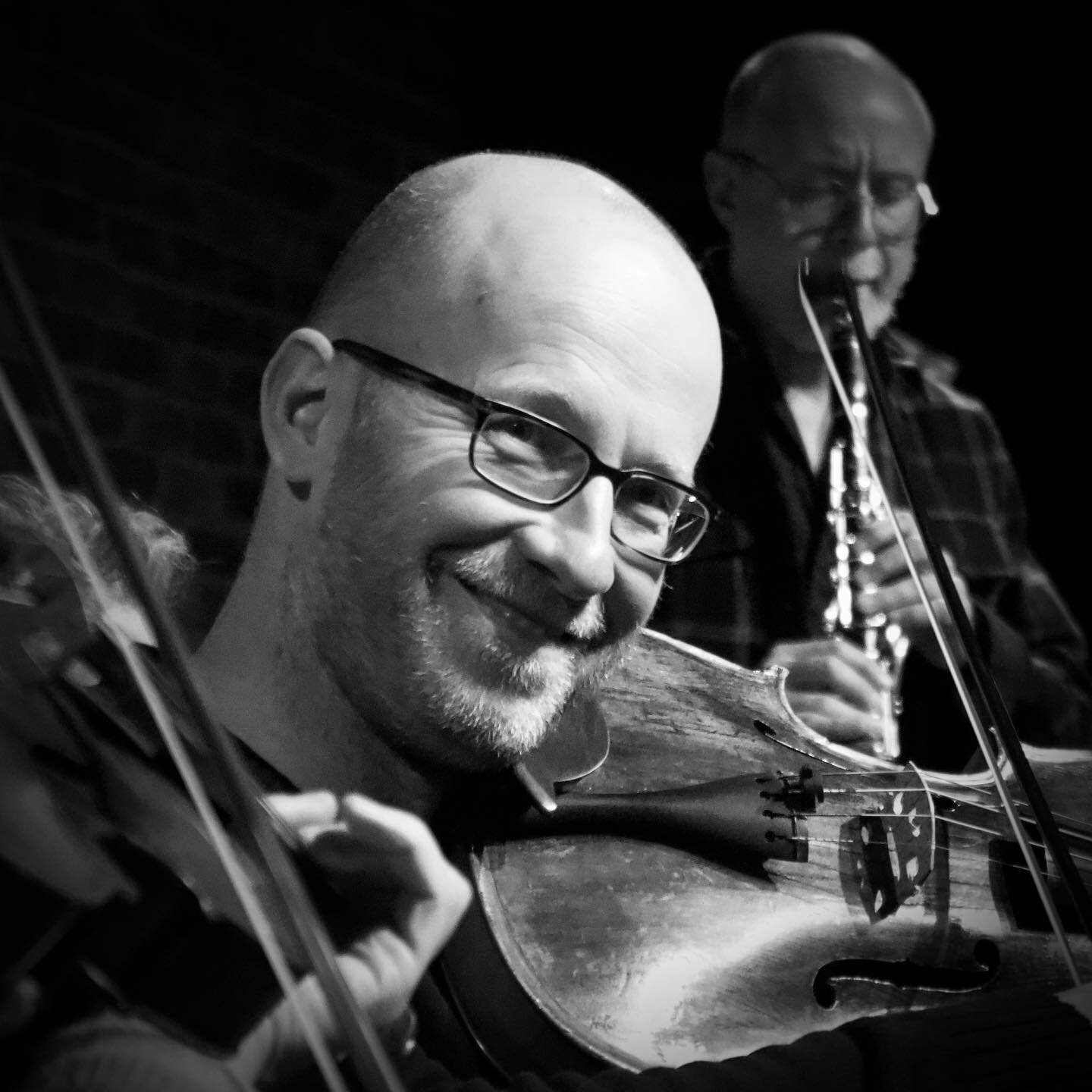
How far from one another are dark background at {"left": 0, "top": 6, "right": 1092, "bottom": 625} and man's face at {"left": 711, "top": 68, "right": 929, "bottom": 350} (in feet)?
0.16

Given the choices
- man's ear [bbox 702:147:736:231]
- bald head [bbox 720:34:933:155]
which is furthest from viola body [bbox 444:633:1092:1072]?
bald head [bbox 720:34:933:155]

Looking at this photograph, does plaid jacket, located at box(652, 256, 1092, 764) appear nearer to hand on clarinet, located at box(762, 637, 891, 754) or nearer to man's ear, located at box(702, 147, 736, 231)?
hand on clarinet, located at box(762, 637, 891, 754)

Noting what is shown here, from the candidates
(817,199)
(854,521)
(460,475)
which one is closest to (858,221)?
(817,199)

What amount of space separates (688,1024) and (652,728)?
21 cm

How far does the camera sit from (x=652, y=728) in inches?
38.2

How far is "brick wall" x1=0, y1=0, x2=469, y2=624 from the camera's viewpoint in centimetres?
96

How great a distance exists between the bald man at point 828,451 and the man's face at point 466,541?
20 cm

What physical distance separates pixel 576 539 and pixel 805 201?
0.48 meters

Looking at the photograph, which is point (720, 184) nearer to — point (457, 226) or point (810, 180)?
point (810, 180)

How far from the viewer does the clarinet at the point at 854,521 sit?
1138 mm

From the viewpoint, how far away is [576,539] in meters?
0.88

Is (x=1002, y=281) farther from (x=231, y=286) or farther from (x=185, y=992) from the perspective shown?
(x=185, y=992)

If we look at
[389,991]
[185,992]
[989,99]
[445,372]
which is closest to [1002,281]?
[989,99]

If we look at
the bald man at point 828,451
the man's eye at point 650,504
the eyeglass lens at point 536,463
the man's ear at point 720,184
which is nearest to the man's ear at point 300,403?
the eyeglass lens at point 536,463
